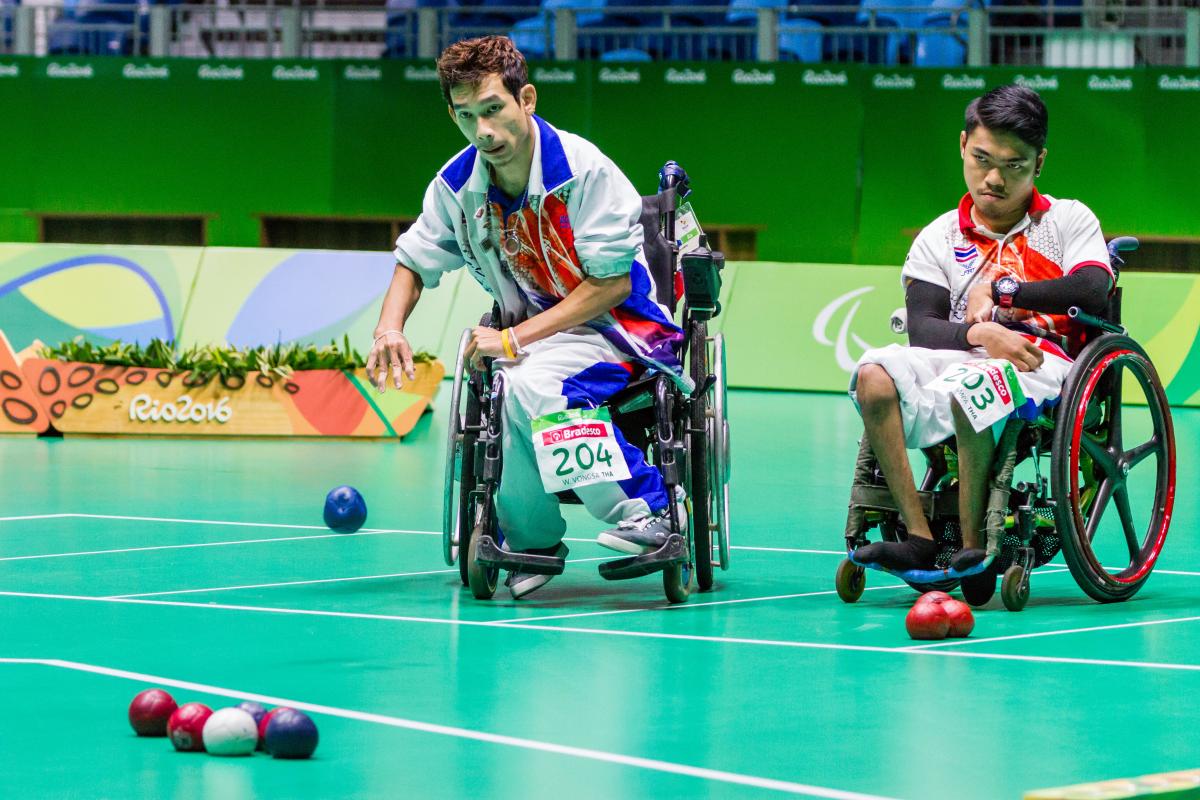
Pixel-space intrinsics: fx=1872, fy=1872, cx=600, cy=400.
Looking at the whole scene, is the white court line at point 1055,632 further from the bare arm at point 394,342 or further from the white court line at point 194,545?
the white court line at point 194,545

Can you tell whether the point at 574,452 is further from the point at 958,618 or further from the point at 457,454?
the point at 958,618

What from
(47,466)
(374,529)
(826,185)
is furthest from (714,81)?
(374,529)

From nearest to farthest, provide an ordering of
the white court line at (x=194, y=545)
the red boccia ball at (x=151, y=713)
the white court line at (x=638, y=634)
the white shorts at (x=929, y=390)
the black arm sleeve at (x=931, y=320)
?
the red boccia ball at (x=151, y=713)
the white court line at (x=638, y=634)
the white shorts at (x=929, y=390)
the black arm sleeve at (x=931, y=320)
the white court line at (x=194, y=545)

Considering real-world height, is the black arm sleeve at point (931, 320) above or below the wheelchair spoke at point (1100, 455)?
above

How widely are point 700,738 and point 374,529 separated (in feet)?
13.1

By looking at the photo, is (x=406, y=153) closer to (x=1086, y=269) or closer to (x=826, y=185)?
(x=826, y=185)

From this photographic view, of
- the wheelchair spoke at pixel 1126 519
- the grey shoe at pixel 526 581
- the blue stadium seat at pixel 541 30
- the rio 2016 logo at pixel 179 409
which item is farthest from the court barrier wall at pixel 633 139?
the grey shoe at pixel 526 581

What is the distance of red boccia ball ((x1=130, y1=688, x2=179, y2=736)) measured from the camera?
3.97m

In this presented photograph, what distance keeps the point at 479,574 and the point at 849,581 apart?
3.85 ft

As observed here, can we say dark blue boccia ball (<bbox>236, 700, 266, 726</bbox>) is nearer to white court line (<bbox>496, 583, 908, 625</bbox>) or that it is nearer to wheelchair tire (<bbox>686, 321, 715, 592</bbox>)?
white court line (<bbox>496, 583, 908, 625</bbox>)

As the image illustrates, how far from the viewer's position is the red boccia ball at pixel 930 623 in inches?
206

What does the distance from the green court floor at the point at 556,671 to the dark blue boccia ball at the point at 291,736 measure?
0.15 feet

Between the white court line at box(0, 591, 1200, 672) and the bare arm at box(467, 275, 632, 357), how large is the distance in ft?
2.91

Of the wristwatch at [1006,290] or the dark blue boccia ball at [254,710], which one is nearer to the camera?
the dark blue boccia ball at [254,710]
